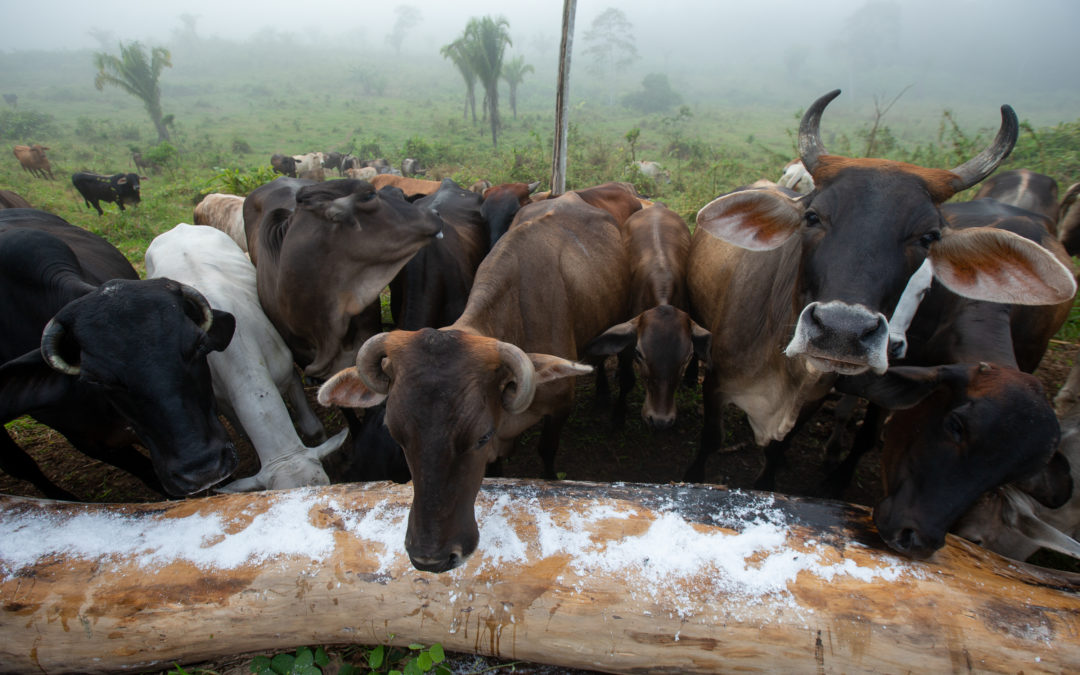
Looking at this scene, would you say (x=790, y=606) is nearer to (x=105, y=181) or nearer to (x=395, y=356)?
(x=395, y=356)

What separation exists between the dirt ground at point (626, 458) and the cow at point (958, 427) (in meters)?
1.63

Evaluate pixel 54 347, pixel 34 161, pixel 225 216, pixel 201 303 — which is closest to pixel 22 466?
pixel 54 347

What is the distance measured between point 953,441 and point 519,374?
2.21 metres

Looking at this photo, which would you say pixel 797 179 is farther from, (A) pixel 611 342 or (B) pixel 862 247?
(B) pixel 862 247

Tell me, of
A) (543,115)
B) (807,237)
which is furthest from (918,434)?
(543,115)

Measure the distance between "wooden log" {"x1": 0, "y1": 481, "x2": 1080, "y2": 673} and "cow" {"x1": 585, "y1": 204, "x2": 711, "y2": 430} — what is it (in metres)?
1.48

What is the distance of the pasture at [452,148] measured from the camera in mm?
4895

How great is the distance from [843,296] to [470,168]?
19748 millimetres

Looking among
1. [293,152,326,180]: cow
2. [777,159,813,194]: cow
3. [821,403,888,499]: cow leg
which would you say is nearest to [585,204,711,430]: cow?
[821,403,888,499]: cow leg

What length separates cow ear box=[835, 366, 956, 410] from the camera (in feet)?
8.98

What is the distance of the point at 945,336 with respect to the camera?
11.4 feet

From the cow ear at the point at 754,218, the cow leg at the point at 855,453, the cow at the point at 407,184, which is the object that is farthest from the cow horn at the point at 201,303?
the cow at the point at 407,184

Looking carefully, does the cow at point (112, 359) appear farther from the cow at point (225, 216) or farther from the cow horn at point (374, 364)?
the cow at point (225, 216)

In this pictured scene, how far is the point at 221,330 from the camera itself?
3588 mm
